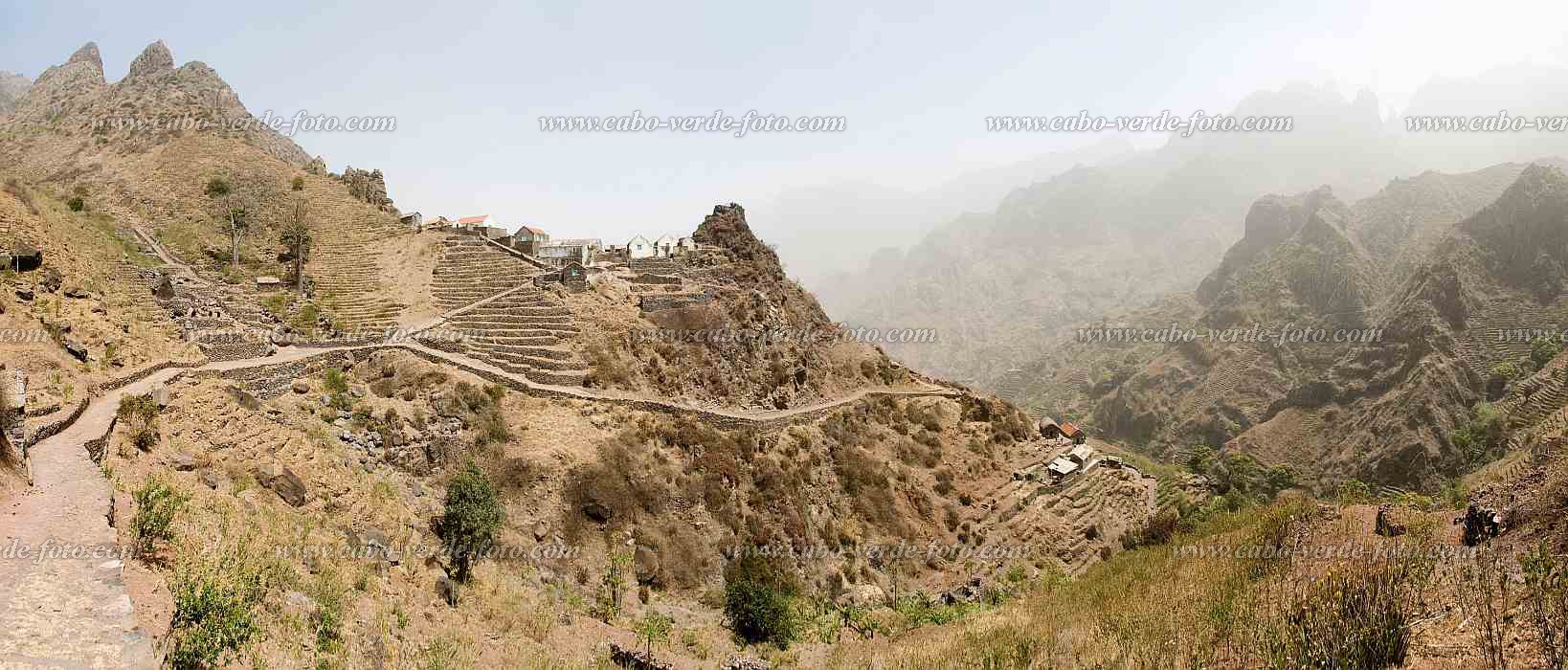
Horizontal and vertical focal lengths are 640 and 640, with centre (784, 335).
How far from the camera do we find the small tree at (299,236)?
3588 centimetres

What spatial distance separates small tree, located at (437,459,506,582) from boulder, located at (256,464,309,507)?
3254 mm

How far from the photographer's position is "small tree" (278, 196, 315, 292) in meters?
35.9

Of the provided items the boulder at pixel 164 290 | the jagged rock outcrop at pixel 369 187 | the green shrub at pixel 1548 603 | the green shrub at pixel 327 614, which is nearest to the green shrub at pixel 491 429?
the green shrub at pixel 327 614

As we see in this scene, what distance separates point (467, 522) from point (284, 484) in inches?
165

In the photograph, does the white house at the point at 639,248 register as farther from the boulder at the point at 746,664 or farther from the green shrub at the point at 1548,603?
the green shrub at the point at 1548,603

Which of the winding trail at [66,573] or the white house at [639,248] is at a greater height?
the white house at [639,248]

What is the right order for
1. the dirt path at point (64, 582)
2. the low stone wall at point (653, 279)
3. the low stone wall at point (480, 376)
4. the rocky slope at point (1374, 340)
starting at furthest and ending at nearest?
the rocky slope at point (1374, 340), the low stone wall at point (653, 279), the low stone wall at point (480, 376), the dirt path at point (64, 582)

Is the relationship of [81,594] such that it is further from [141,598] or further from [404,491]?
[404,491]

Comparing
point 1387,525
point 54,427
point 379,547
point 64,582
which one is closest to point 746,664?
point 379,547

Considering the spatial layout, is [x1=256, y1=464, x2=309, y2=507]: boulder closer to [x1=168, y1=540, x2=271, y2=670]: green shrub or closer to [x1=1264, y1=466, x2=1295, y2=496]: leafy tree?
[x1=168, y1=540, x2=271, y2=670]: green shrub

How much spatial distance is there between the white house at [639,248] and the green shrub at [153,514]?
118 ft

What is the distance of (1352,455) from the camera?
212ft

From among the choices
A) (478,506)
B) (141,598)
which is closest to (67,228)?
(478,506)

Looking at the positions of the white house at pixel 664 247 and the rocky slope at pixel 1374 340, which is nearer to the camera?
the white house at pixel 664 247
